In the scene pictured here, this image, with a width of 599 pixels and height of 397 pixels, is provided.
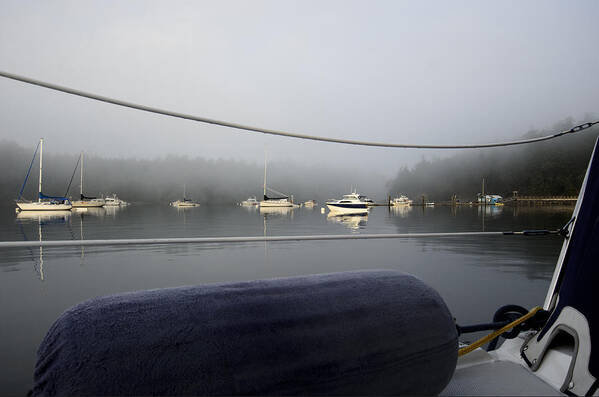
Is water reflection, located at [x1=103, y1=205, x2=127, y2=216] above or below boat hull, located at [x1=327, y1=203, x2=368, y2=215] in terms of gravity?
below

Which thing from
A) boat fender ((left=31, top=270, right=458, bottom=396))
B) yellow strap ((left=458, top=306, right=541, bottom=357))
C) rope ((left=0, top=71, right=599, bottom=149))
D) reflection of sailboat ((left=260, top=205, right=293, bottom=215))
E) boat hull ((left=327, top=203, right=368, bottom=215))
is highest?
rope ((left=0, top=71, right=599, bottom=149))

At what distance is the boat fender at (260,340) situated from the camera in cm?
59

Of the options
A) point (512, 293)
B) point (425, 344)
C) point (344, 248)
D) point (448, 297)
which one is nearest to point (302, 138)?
point (425, 344)

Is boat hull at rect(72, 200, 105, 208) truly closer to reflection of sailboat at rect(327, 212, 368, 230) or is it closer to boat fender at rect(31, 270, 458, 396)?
reflection of sailboat at rect(327, 212, 368, 230)

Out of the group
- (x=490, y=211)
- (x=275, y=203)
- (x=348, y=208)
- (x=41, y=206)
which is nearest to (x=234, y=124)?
(x=348, y=208)

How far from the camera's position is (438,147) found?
180 cm

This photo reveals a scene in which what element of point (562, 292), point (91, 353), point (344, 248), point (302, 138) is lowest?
point (344, 248)

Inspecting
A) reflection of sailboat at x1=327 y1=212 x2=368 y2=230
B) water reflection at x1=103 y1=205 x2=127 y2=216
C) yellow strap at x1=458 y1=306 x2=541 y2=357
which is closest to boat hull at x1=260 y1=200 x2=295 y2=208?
Answer: water reflection at x1=103 y1=205 x2=127 y2=216

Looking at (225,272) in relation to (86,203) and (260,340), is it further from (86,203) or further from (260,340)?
(86,203)

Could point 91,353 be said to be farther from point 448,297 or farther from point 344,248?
point 344,248

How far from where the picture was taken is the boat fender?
587 millimetres

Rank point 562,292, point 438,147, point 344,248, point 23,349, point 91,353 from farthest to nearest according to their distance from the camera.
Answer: point 344,248 < point 23,349 < point 438,147 < point 562,292 < point 91,353

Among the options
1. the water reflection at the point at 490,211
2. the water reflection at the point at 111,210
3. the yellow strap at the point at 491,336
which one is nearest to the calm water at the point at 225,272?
the yellow strap at the point at 491,336

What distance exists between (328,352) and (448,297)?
4.28 m
